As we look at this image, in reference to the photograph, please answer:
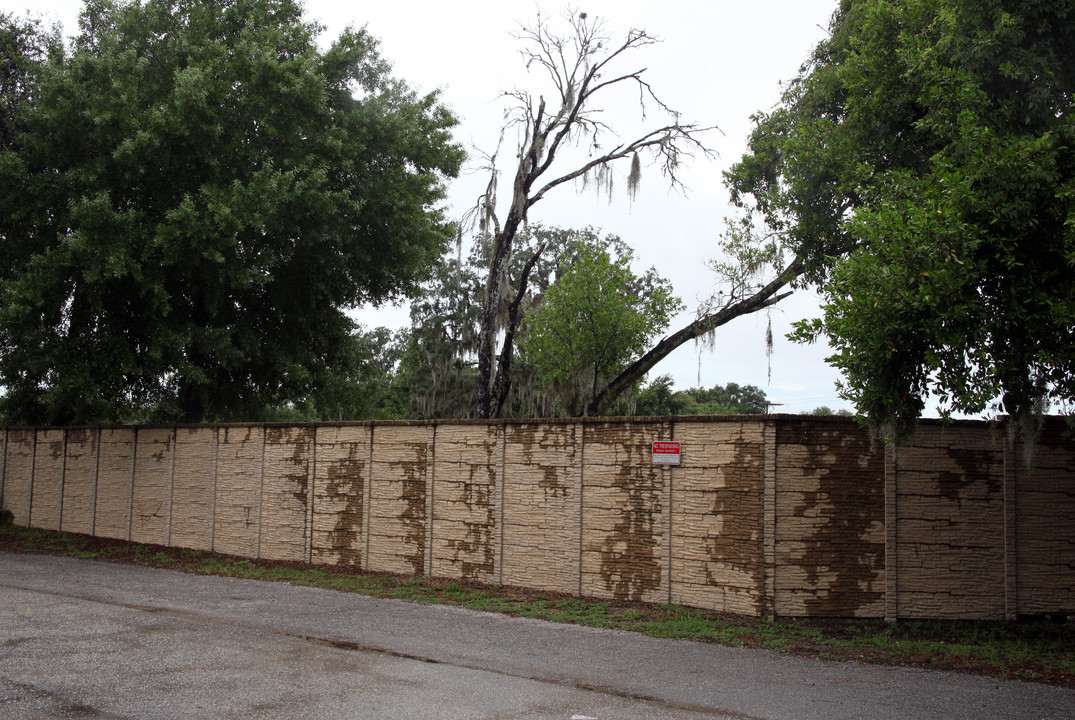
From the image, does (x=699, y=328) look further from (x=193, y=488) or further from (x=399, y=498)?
(x=193, y=488)

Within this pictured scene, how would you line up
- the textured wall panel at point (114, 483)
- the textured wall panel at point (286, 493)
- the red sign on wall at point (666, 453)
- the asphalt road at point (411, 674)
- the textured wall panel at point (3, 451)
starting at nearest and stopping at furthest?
the asphalt road at point (411, 674) → the red sign on wall at point (666, 453) → the textured wall panel at point (286, 493) → the textured wall panel at point (114, 483) → the textured wall panel at point (3, 451)

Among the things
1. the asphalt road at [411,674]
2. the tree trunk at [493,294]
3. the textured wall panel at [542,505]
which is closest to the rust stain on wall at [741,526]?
the asphalt road at [411,674]

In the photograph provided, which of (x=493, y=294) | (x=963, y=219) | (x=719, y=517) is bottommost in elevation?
(x=719, y=517)

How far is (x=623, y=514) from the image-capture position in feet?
37.8

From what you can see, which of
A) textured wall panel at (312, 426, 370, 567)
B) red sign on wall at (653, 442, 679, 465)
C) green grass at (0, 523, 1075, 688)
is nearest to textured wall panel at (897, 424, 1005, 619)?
green grass at (0, 523, 1075, 688)

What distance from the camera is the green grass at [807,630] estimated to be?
854cm

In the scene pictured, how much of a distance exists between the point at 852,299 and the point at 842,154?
11.9 ft

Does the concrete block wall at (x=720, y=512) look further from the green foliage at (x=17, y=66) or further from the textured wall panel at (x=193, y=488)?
the green foliage at (x=17, y=66)

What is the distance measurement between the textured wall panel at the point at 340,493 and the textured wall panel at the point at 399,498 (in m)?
0.27

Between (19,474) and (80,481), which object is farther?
(19,474)

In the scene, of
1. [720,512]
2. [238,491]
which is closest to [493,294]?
[238,491]

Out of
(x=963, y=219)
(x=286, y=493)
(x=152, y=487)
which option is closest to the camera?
(x=963, y=219)

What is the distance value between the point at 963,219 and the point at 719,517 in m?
4.50

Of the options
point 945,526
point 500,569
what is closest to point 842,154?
point 945,526
